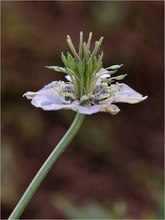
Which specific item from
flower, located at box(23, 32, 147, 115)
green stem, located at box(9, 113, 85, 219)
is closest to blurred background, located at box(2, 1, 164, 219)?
flower, located at box(23, 32, 147, 115)

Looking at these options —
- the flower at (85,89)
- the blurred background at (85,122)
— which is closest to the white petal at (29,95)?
the flower at (85,89)

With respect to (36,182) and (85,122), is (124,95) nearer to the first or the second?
(36,182)

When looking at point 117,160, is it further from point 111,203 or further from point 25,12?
point 25,12

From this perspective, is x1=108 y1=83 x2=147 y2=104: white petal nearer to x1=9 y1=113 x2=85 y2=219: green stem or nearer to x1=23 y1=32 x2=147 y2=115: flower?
x1=23 y1=32 x2=147 y2=115: flower

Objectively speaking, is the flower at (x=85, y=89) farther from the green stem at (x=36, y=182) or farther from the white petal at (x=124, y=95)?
the green stem at (x=36, y=182)

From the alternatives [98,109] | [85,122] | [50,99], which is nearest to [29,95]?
[50,99]

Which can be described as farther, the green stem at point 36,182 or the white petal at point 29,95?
the white petal at point 29,95
